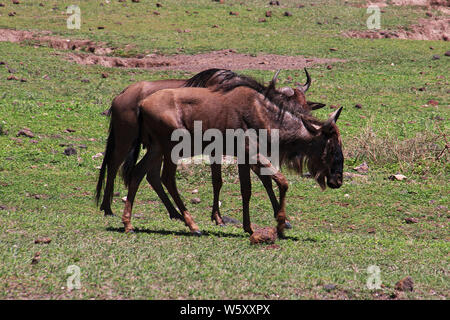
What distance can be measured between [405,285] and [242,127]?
9.50 feet

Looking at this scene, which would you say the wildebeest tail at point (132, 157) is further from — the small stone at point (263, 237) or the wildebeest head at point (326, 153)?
the wildebeest head at point (326, 153)

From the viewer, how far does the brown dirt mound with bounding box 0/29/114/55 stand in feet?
72.2

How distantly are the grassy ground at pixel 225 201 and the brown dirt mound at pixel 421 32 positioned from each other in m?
1.50

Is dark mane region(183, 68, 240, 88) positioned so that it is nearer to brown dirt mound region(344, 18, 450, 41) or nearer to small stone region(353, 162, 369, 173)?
small stone region(353, 162, 369, 173)

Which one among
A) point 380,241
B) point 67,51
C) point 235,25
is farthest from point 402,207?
point 235,25

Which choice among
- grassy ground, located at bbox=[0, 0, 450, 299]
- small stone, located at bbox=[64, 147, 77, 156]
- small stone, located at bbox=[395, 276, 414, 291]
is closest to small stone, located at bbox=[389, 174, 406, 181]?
grassy ground, located at bbox=[0, 0, 450, 299]

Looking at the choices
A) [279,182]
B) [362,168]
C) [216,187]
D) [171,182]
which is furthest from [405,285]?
[362,168]

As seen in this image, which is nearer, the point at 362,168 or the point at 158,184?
the point at 158,184

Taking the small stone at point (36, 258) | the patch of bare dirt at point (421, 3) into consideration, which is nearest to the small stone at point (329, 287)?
the small stone at point (36, 258)

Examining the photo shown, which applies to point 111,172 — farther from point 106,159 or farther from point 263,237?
point 263,237

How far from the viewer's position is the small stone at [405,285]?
5.97 metres

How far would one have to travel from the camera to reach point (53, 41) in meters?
22.4

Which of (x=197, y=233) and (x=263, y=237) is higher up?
(x=263, y=237)
